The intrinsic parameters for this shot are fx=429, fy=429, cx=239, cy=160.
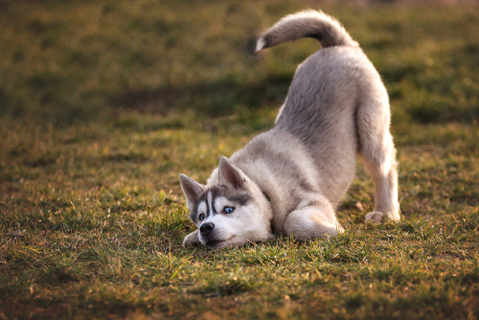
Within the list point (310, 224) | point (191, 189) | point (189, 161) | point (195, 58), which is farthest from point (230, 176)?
point (195, 58)

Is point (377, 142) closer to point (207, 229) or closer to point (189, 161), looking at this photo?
point (207, 229)

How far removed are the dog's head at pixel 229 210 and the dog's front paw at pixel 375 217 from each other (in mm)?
1168

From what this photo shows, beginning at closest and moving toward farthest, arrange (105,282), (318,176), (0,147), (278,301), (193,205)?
1. (278,301)
2. (105,282)
3. (193,205)
4. (318,176)
5. (0,147)

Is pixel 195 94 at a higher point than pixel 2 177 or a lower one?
higher

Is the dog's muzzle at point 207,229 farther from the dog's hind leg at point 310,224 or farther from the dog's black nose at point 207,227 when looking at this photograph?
the dog's hind leg at point 310,224

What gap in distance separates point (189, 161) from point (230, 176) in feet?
8.36

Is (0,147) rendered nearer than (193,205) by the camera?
No

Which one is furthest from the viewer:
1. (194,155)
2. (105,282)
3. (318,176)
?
(194,155)

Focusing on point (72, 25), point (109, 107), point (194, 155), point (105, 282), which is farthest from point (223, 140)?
point (72, 25)

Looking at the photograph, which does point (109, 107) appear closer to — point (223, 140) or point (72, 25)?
point (223, 140)

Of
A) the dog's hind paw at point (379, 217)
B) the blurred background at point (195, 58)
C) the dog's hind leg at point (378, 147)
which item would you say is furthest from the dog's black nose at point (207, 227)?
the blurred background at point (195, 58)

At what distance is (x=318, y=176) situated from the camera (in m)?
4.33

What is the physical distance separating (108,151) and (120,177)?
1.18 metres

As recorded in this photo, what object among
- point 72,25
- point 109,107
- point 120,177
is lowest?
point 120,177
